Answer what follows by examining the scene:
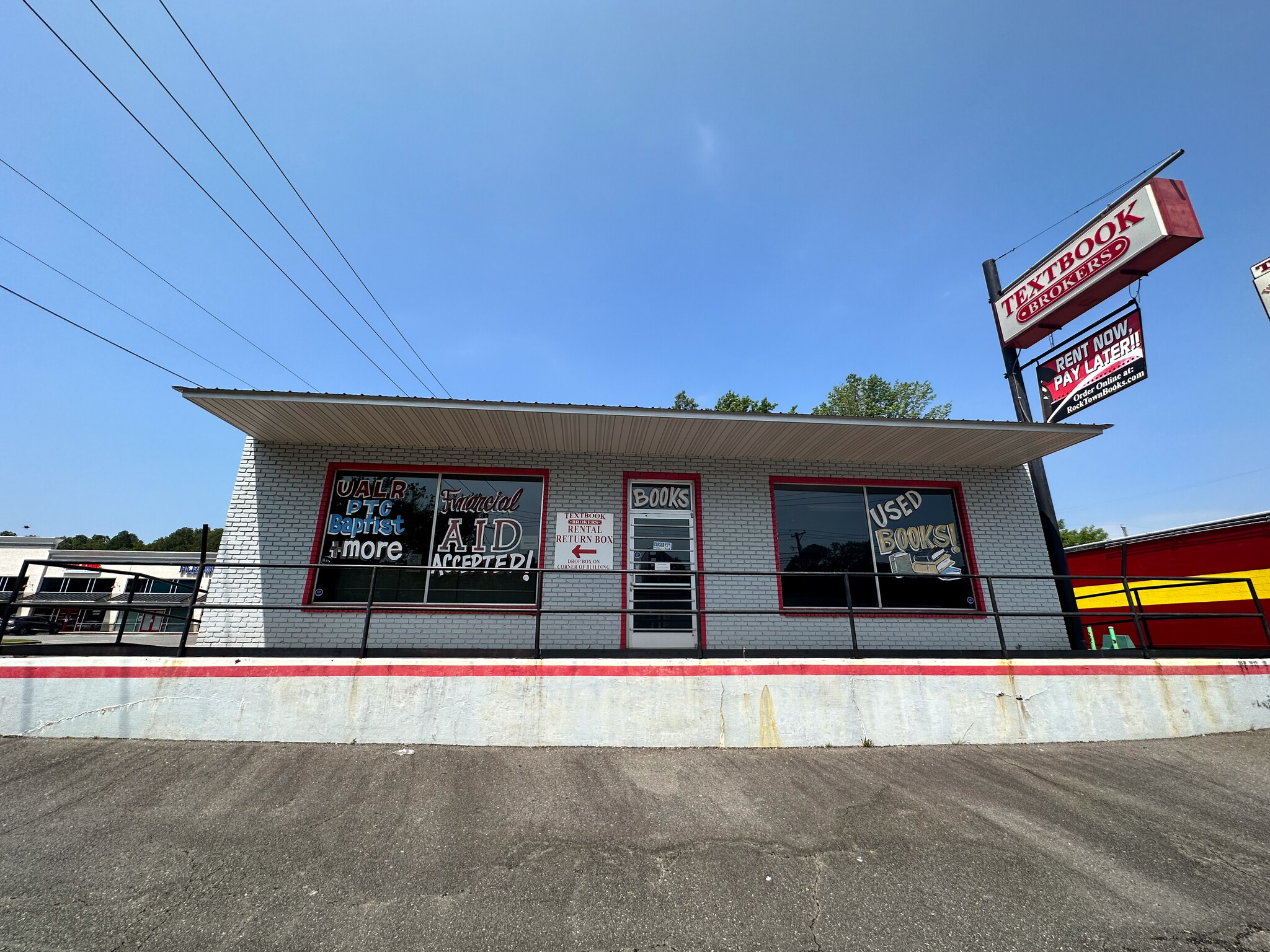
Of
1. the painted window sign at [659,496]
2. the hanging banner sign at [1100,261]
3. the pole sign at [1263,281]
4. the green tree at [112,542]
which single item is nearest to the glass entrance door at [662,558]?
the painted window sign at [659,496]

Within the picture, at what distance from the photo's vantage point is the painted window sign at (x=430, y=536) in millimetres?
7738

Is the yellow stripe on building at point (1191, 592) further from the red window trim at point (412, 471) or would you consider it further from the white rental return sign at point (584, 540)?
the red window trim at point (412, 471)

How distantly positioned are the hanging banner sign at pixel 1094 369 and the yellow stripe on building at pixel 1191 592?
300 cm

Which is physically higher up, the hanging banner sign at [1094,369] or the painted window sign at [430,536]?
the hanging banner sign at [1094,369]

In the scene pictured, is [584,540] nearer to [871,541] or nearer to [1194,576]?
[871,541]

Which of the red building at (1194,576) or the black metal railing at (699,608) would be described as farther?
the red building at (1194,576)

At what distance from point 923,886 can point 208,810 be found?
4.81 meters

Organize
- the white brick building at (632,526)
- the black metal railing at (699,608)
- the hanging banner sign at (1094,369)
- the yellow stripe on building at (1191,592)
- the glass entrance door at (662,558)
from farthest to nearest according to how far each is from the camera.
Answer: the yellow stripe on building at (1191,592), the hanging banner sign at (1094,369), the glass entrance door at (662,558), the white brick building at (632,526), the black metal railing at (699,608)

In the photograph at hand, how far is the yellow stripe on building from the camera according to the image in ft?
28.8

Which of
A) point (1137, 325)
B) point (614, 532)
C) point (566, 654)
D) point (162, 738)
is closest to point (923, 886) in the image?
point (566, 654)

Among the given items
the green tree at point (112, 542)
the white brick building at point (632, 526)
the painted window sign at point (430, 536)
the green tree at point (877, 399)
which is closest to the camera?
the white brick building at point (632, 526)

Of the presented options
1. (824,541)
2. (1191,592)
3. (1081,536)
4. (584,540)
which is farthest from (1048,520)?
(1081,536)

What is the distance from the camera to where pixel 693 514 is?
8320 millimetres

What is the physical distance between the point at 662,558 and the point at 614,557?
28.7 inches
